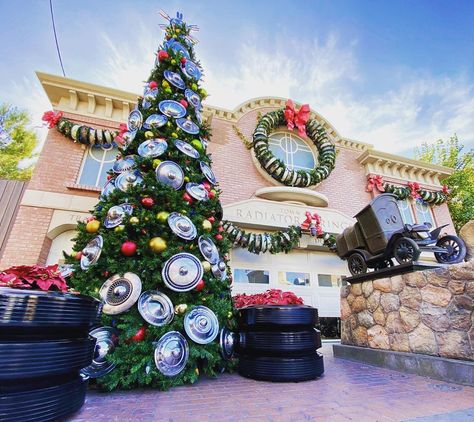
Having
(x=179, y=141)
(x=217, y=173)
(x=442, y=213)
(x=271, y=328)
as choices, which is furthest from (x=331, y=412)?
(x=442, y=213)

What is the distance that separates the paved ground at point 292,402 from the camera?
55.2 inches

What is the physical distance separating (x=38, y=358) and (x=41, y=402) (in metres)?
0.23

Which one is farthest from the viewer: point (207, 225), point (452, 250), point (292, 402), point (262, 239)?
point (262, 239)

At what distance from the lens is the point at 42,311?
1231 millimetres

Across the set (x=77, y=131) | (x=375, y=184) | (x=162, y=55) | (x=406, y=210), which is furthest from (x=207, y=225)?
(x=406, y=210)

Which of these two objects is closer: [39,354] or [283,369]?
[39,354]

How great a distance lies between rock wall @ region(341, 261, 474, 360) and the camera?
7.79 feet

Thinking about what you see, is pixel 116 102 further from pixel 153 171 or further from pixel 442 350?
pixel 442 350

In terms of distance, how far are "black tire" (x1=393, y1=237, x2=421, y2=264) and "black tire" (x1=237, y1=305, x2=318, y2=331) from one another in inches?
60.6

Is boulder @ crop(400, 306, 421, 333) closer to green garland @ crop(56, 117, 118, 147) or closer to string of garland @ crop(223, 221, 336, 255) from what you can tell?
string of garland @ crop(223, 221, 336, 255)

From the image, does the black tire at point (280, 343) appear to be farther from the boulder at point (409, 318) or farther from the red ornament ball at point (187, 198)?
the red ornament ball at point (187, 198)

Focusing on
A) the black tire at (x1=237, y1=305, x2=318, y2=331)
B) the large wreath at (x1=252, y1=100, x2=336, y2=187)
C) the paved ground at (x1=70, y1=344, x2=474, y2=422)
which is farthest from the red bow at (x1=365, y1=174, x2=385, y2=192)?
the black tire at (x1=237, y1=305, x2=318, y2=331)

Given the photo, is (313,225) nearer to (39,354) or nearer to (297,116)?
(297,116)

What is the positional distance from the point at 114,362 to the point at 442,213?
10.1 m
